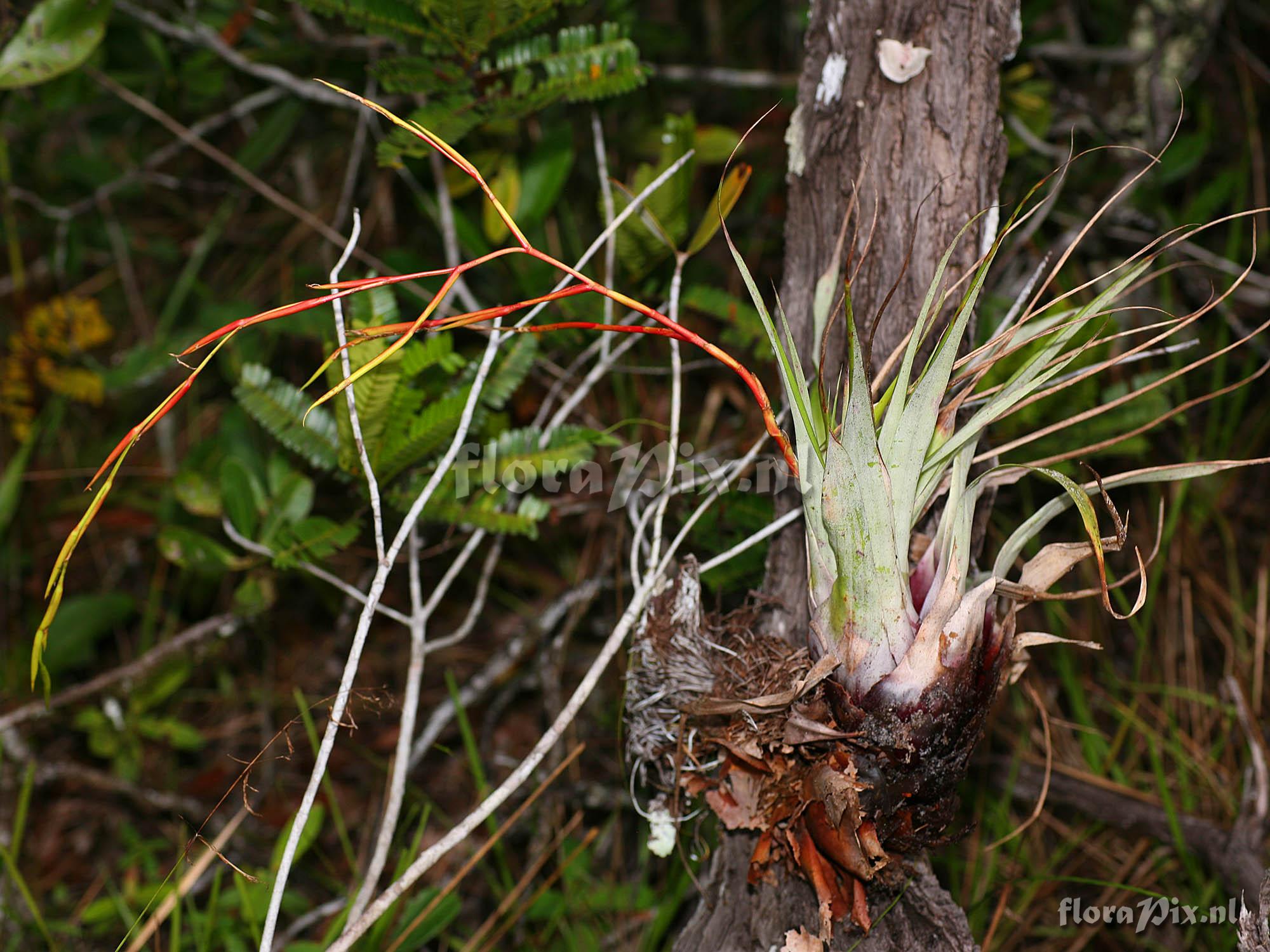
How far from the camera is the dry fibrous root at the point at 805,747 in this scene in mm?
951

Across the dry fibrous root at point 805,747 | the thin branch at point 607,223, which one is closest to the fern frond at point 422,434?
the thin branch at point 607,223

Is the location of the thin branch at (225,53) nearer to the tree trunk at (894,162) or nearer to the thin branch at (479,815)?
the tree trunk at (894,162)

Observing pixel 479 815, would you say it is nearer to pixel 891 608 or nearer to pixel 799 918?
pixel 799 918

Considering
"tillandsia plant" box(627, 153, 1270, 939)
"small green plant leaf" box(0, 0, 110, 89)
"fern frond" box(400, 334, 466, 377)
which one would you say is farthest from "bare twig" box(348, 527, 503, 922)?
"small green plant leaf" box(0, 0, 110, 89)

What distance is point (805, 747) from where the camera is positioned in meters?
1.00

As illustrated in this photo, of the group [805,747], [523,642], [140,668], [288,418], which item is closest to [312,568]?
[288,418]

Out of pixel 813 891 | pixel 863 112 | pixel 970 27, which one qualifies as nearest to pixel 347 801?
pixel 813 891

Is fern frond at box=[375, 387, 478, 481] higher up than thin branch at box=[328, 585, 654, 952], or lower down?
higher up

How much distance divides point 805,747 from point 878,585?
8.3 inches

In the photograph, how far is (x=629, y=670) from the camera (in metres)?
1.16

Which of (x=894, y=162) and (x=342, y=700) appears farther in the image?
(x=894, y=162)

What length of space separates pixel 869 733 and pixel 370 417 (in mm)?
768

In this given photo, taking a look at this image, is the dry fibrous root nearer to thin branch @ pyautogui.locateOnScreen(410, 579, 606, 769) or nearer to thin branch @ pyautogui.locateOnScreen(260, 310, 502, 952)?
thin branch @ pyautogui.locateOnScreen(260, 310, 502, 952)

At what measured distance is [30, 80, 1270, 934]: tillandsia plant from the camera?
920mm
